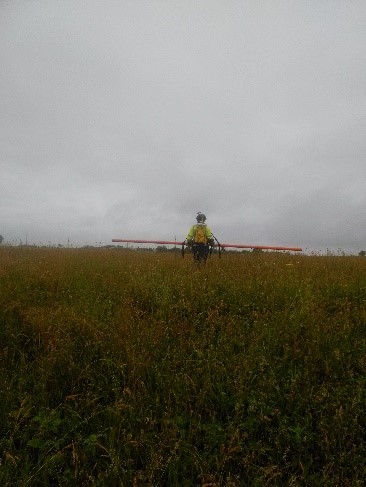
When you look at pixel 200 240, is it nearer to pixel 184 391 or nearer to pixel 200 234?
pixel 200 234

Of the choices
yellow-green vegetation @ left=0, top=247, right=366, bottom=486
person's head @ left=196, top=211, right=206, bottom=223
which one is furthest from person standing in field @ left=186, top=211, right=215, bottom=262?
yellow-green vegetation @ left=0, top=247, right=366, bottom=486

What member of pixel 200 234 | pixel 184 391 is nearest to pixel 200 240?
pixel 200 234

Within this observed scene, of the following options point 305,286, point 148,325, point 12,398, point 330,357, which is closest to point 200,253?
point 305,286

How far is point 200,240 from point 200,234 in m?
0.25

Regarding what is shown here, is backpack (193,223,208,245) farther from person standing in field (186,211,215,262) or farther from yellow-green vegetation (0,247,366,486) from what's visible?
yellow-green vegetation (0,247,366,486)

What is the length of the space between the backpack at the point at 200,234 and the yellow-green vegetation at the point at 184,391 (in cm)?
483

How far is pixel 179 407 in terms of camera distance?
2.80 meters

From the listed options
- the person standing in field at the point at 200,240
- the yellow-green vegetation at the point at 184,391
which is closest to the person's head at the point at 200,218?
the person standing in field at the point at 200,240

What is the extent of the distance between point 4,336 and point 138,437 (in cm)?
258

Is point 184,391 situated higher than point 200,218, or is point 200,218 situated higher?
point 200,218

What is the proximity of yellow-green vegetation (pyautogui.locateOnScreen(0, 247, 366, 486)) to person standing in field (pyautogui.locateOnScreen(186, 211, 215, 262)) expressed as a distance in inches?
187

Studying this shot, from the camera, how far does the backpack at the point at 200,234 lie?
32.3 feet

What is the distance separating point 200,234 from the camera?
994 cm

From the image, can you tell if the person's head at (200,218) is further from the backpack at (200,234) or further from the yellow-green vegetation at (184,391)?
the yellow-green vegetation at (184,391)
